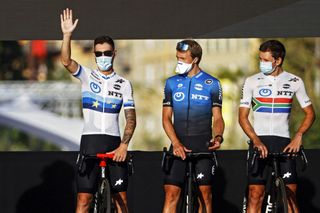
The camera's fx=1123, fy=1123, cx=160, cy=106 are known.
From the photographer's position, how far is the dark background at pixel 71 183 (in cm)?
1173

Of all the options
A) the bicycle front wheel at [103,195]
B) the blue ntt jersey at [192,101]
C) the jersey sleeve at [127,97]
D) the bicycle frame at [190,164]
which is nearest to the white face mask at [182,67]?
the blue ntt jersey at [192,101]

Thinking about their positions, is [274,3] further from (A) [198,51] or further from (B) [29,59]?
(B) [29,59]

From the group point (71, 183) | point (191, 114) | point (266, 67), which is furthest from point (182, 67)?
point (71, 183)

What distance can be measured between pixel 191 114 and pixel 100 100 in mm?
814

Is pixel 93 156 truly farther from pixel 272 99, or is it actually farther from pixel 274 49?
pixel 274 49

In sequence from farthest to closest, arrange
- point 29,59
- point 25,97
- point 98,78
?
point 29,59
point 25,97
point 98,78

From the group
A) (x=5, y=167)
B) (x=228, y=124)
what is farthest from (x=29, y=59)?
(x=5, y=167)

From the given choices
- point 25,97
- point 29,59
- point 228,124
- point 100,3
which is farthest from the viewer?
point 29,59

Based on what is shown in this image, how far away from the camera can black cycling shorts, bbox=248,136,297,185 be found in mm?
10188

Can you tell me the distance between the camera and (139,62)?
100m

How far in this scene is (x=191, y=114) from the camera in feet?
32.6

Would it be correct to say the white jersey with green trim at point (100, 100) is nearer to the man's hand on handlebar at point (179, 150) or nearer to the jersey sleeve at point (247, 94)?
the man's hand on handlebar at point (179, 150)

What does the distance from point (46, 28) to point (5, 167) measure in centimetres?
151

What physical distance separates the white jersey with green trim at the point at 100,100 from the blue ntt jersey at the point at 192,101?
40cm
